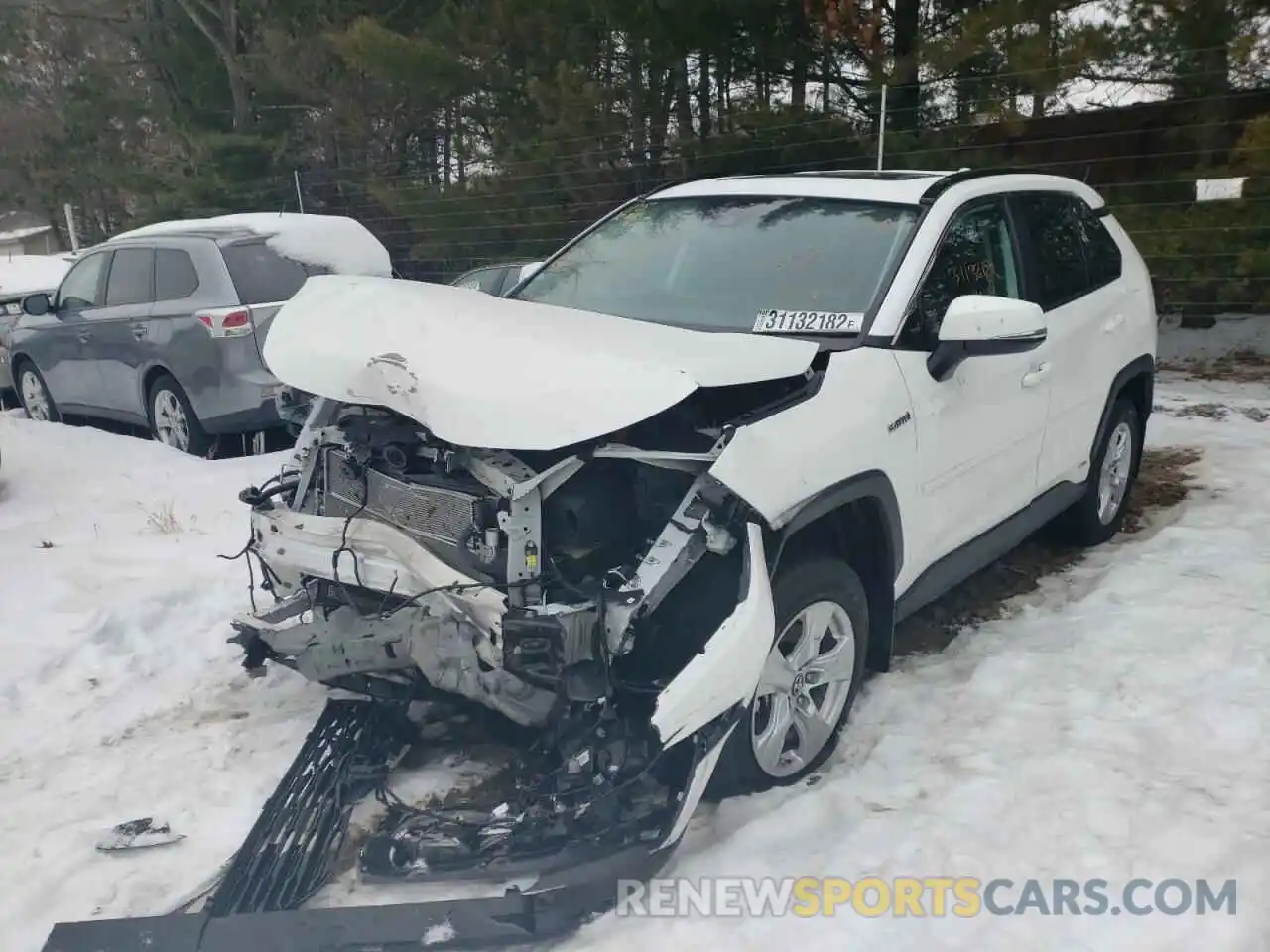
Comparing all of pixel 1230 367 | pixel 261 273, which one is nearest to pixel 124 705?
pixel 261 273

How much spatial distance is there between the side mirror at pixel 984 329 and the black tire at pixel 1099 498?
1734 millimetres

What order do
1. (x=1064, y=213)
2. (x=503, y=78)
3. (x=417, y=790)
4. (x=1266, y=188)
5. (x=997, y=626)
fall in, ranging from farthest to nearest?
(x=503, y=78), (x=1266, y=188), (x=1064, y=213), (x=997, y=626), (x=417, y=790)

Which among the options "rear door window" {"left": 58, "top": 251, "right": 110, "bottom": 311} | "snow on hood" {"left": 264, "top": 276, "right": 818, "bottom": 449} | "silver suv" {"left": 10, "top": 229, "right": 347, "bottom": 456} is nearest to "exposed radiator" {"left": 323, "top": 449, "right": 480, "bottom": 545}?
"snow on hood" {"left": 264, "top": 276, "right": 818, "bottom": 449}

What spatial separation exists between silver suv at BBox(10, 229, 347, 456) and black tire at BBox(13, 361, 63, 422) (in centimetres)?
40

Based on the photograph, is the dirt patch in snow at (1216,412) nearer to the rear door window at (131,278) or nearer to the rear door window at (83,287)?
the rear door window at (131,278)

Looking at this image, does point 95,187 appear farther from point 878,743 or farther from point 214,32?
point 878,743

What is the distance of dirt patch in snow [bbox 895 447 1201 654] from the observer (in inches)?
180

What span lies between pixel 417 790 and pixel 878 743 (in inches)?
59.4

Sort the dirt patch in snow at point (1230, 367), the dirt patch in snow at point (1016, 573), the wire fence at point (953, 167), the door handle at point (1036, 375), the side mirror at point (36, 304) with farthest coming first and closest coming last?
1. the dirt patch in snow at point (1230, 367)
2. the wire fence at point (953, 167)
3. the side mirror at point (36, 304)
4. the dirt patch in snow at point (1016, 573)
5. the door handle at point (1036, 375)

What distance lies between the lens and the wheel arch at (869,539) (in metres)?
3.34

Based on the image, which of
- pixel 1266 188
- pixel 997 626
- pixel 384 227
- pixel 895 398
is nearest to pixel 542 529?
pixel 895 398

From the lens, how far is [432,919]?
2.75 m

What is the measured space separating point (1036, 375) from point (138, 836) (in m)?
3.59

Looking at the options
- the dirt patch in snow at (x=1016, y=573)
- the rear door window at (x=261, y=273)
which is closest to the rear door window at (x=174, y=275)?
the rear door window at (x=261, y=273)
